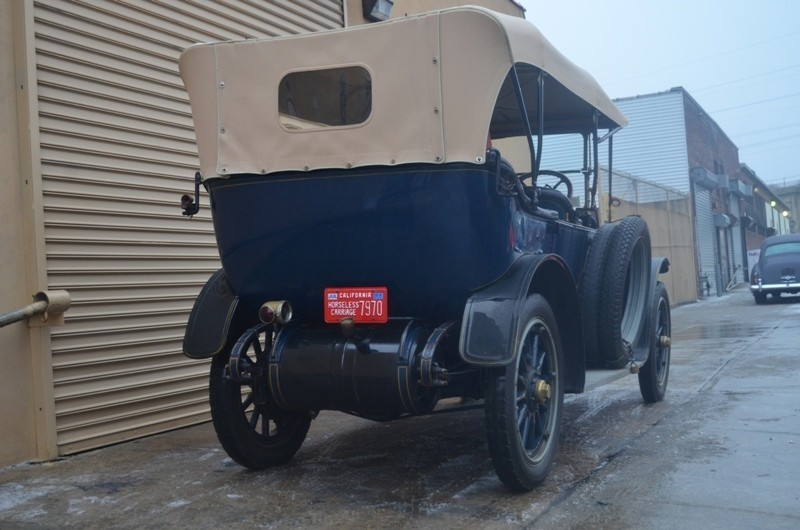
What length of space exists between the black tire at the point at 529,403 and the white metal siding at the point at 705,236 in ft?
79.3

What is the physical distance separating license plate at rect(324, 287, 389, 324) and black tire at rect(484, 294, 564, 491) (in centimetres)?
66

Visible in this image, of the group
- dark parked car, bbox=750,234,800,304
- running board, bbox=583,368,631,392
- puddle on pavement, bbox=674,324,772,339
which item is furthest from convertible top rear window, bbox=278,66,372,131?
dark parked car, bbox=750,234,800,304

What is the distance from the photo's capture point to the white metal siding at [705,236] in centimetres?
2878

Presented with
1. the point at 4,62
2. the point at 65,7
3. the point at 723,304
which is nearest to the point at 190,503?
the point at 4,62

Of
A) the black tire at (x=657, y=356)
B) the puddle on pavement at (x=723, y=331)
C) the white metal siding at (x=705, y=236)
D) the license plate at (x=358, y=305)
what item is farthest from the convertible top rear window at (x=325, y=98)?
the white metal siding at (x=705, y=236)

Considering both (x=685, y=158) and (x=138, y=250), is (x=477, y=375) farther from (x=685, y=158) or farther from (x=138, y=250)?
(x=685, y=158)

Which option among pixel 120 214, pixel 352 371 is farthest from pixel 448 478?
pixel 120 214

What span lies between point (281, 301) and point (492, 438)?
4.48ft

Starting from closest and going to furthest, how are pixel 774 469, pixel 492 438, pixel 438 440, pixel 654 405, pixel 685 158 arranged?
pixel 492 438 → pixel 774 469 → pixel 438 440 → pixel 654 405 → pixel 685 158

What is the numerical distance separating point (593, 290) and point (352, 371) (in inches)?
86.0

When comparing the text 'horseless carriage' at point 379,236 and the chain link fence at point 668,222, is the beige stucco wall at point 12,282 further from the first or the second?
the chain link fence at point 668,222

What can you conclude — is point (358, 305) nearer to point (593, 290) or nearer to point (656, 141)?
point (593, 290)

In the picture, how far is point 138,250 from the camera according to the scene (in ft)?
20.9

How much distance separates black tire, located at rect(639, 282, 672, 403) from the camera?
22.2 ft
